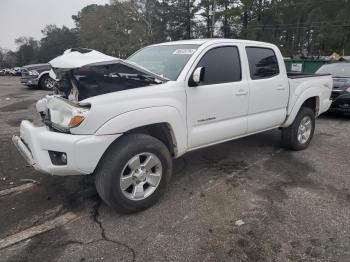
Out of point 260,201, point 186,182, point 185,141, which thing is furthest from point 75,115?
point 260,201

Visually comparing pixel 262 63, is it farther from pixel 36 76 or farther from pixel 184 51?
pixel 36 76

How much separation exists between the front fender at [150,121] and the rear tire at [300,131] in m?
2.43

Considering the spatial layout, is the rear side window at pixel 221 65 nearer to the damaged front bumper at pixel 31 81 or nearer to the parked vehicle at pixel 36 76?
the parked vehicle at pixel 36 76

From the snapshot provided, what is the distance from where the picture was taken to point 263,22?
4916cm

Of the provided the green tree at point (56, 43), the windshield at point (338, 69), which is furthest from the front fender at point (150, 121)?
the green tree at point (56, 43)

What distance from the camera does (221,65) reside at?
4227 millimetres

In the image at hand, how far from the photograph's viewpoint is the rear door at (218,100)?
12.7ft

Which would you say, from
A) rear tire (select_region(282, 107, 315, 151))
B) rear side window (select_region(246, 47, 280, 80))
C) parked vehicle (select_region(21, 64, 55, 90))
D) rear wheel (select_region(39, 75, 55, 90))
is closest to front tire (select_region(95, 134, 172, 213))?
rear side window (select_region(246, 47, 280, 80))

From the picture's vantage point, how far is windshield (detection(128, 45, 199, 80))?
156 inches

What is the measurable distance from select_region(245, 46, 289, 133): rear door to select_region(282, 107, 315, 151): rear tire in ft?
1.25

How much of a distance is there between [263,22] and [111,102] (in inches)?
1992

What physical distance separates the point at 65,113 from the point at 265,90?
2.83 metres

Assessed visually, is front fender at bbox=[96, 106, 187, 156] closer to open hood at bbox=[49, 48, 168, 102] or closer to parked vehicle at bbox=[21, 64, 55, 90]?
open hood at bbox=[49, 48, 168, 102]

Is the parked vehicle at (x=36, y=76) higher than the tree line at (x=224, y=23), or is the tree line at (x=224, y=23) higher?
the tree line at (x=224, y=23)
